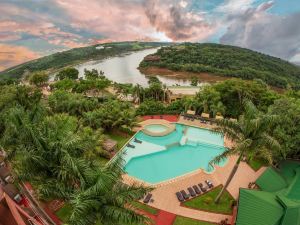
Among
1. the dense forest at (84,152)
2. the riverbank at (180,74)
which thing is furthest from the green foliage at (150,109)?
the riverbank at (180,74)

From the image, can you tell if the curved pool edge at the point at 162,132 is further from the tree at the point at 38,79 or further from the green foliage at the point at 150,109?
the tree at the point at 38,79

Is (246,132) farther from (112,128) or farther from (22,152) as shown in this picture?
(112,128)

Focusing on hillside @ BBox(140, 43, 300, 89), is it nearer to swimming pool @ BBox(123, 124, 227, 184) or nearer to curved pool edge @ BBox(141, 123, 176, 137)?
curved pool edge @ BBox(141, 123, 176, 137)

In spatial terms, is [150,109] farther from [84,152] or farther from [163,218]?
[84,152]

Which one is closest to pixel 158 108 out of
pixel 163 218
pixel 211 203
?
pixel 211 203

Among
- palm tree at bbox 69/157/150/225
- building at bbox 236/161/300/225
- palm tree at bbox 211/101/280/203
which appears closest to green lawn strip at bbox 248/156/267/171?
building at bbox 236/161/300/225
